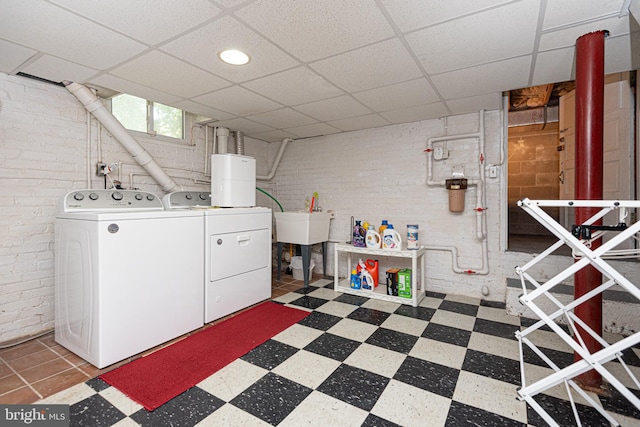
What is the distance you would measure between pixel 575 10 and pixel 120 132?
3248mm

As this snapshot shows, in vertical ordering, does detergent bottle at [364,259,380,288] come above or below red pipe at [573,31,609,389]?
below

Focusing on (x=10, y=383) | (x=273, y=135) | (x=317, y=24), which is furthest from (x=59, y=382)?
(x=273, y=135)

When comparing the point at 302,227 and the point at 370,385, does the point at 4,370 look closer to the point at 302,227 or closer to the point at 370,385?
the point at 370,385

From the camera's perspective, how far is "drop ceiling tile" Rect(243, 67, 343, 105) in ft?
7.27

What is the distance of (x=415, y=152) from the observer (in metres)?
3.44

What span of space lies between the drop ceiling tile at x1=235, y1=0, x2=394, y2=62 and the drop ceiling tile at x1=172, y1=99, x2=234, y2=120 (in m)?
1.41

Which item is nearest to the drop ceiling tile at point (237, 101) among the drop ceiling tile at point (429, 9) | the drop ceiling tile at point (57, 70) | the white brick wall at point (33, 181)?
the drop ceiling tile at point (57, 70)

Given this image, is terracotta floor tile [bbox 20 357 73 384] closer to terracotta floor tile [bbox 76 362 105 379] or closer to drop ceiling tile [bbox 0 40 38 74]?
terracotta floor tile [bbox 76 362 105 379]

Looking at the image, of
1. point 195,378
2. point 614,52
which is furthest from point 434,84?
point 195,378

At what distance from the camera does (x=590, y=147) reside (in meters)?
1.64

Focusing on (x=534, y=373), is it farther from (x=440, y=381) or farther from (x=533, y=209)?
(x=533, y=209)

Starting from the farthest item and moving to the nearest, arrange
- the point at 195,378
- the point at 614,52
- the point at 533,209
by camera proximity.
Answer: the point at 614,52 → the point at 195,378 → the point at 533,209

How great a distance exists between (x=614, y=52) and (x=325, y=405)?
279 cm

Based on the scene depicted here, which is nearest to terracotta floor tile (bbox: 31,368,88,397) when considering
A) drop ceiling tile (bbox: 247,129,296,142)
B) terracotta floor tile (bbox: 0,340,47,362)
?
terracotta floor tile (bbox: 0,340,47,362)
